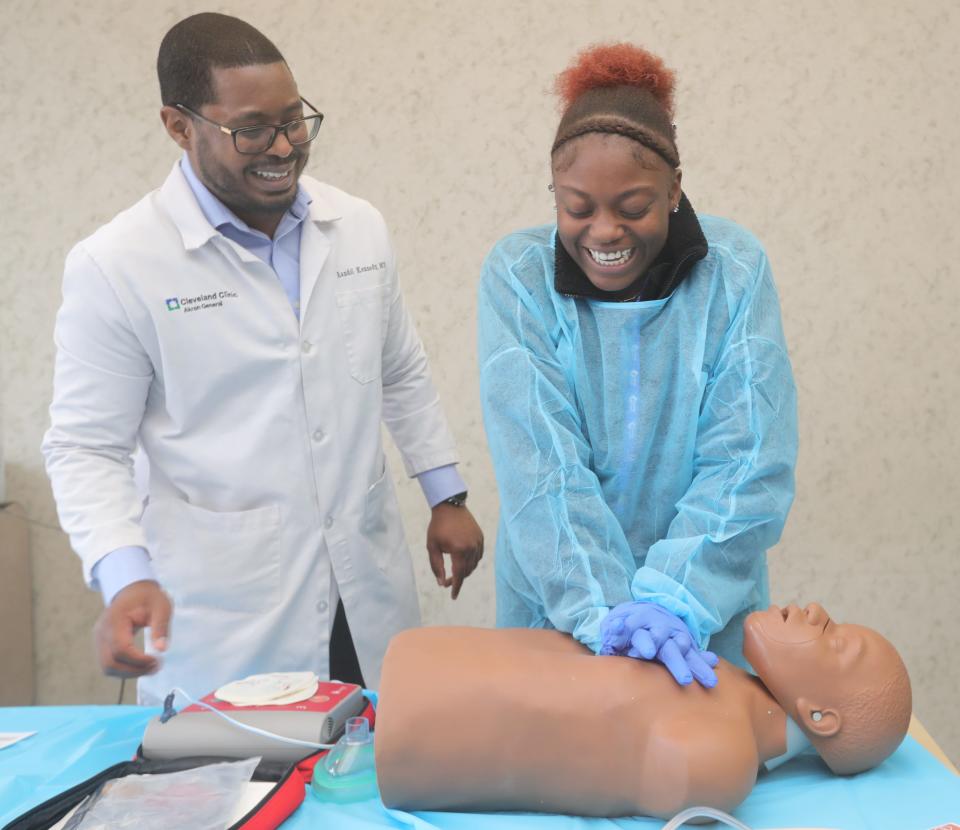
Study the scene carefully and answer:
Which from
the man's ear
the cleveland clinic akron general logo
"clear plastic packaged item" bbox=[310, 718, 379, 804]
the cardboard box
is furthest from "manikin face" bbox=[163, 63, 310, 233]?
the cardboard box

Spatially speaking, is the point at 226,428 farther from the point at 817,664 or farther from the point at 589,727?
the point at 817,664

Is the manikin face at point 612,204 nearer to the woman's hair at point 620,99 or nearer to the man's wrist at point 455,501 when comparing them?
the woman's hair at point 620,99

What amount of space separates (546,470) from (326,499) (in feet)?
1.66

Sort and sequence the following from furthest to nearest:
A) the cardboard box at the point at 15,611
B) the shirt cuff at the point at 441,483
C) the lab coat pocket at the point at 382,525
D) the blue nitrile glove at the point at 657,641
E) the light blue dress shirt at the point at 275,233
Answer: the cardboard box at the point at 15,611 < the shirt cuff at the point at 441,483 < the lab coat pocket at the point at 382,525 < the light blue dress shirt at the point at 275,233 < the blue nitrile glove at the point at 657,641

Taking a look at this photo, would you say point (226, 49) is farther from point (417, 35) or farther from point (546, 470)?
point (417, 35)

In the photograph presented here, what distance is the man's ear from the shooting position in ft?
5.28

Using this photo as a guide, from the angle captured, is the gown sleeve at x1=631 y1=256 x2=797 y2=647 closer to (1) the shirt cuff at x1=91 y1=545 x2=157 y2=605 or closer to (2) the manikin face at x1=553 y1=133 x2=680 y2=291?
(2) the manikin face at x1=553 y1=133 x2=680 y2=291

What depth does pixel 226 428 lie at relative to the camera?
1662 millimetres

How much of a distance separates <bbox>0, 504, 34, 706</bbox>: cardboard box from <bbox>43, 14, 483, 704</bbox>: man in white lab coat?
127 cm

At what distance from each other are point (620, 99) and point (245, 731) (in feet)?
3.22

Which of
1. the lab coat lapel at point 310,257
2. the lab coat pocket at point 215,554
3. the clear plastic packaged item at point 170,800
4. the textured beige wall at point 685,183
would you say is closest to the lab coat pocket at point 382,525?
the lab coat pocket at point 215,554

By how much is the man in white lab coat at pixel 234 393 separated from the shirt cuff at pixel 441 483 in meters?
0.14

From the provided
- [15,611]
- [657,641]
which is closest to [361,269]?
[657,641]

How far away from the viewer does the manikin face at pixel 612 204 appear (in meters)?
1.31
